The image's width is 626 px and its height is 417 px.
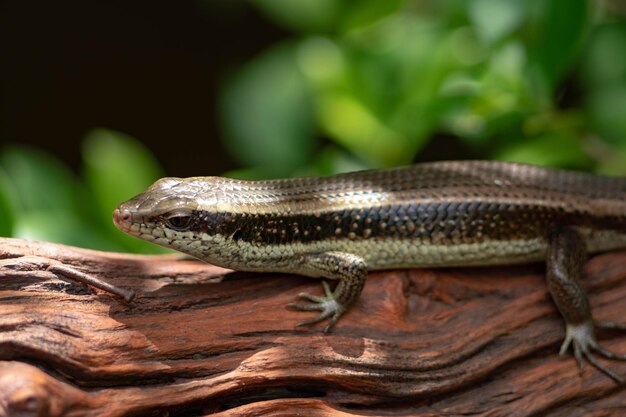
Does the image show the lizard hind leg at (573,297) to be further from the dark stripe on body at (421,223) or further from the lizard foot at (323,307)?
the lizard foot at (323,307)

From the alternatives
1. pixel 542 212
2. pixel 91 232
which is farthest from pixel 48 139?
pixel 542 212

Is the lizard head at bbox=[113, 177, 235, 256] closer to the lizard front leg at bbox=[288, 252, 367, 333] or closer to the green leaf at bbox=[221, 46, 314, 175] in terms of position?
the lizard front leg at bbox=[288, 252, 367, 333]

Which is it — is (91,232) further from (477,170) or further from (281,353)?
(477,170)

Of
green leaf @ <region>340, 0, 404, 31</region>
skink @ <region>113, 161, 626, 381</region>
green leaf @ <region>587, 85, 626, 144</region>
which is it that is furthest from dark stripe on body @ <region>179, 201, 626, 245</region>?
green leaf @ <region>340, 0, 404, 31</region>

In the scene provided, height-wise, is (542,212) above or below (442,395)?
above

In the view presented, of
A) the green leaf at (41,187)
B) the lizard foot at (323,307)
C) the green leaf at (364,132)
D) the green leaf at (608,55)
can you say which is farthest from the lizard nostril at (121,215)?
the green leaf at (608,55)
